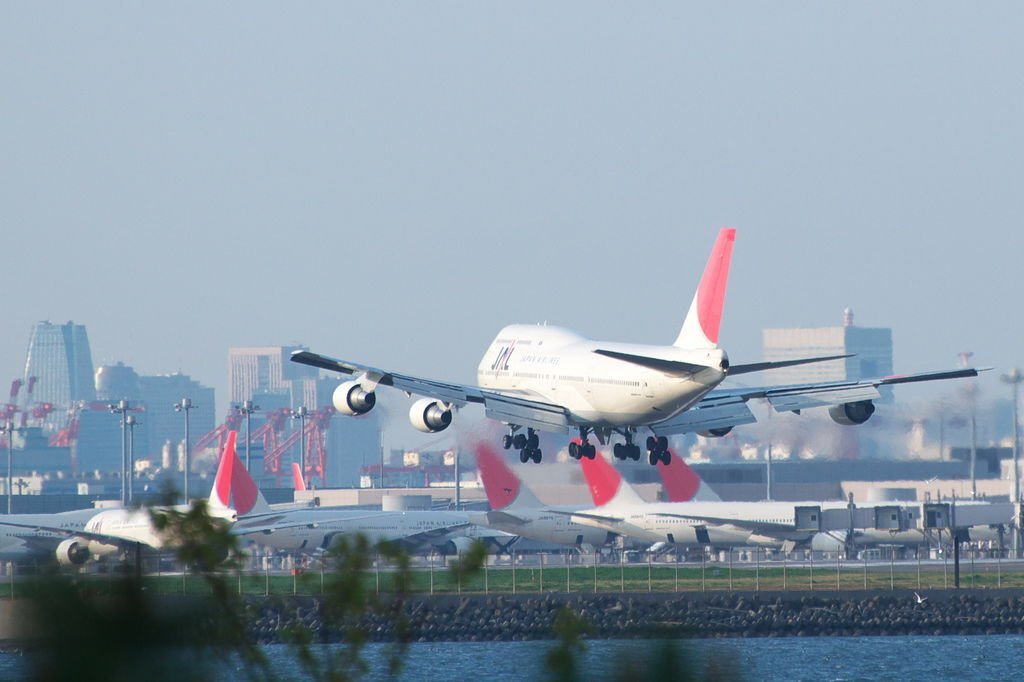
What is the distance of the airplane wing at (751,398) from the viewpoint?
195 feet

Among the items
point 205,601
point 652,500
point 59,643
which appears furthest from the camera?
point 652,500

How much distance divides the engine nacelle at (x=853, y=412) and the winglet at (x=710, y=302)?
5.92m

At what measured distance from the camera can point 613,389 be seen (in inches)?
2270

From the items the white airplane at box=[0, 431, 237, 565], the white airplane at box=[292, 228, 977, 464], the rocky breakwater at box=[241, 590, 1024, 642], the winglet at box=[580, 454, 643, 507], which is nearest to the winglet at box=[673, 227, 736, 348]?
the white airplane at box=[292, 228, 977, 464]

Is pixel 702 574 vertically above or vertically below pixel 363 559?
below

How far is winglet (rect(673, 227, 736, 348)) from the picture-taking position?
56.2m

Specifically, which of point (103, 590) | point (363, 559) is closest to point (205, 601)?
point (103, 590)

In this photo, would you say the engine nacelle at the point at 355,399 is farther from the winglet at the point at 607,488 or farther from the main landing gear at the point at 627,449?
the winglet at the point at 607,488

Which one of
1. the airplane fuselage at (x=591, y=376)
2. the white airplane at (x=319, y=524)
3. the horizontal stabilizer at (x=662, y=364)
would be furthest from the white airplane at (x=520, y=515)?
the horizontal stabilizer at (x=662, y=364)

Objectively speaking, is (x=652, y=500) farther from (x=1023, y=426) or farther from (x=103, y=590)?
(x=103, y=590)

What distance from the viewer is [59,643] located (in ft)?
41.5

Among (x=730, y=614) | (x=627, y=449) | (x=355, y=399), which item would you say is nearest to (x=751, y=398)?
(x=627, y=449)

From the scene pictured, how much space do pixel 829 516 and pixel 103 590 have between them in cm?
9145

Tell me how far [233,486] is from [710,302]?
156 feet
